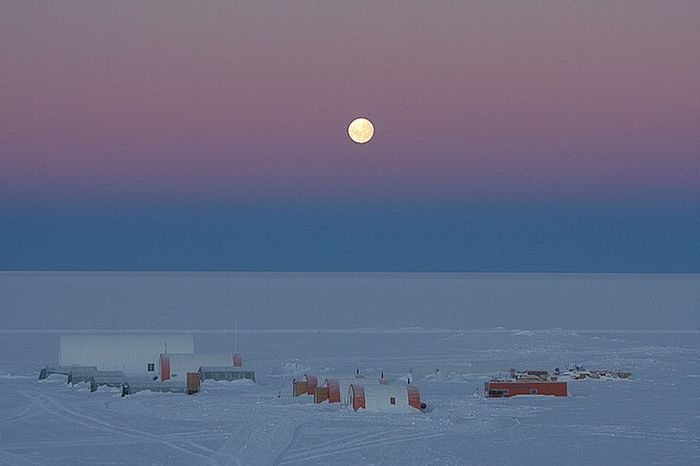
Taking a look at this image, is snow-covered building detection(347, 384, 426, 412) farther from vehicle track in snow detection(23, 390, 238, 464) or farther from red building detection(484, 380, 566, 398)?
vehicle track in snow detection(23, 390, 238, 464)

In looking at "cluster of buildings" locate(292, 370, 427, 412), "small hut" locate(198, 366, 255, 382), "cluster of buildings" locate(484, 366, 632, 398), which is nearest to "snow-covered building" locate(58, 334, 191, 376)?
"small hut" locate(198, 366, 255, 382)

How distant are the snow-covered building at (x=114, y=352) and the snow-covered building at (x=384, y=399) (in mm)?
9675

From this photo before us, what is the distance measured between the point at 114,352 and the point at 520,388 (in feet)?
41.5

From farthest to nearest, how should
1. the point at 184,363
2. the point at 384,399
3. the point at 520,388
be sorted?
the point at 184,363 < the point at 520,388 < the point at 384,399

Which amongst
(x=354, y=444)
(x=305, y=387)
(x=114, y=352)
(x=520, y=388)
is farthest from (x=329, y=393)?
(x=114, y=352)

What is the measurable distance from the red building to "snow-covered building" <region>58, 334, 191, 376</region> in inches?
426

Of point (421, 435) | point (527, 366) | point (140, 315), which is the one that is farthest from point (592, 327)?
point (421, 435)

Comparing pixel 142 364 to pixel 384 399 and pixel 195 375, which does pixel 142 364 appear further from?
pixel 384 399

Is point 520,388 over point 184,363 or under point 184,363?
under

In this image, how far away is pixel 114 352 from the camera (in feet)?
117

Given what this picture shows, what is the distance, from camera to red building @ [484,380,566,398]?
3070cm

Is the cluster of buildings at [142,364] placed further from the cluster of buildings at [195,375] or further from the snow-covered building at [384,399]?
the snow-covered building at [384,399]

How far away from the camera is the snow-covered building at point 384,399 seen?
27.6 meters

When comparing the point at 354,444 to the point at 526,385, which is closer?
the point at 354,444
